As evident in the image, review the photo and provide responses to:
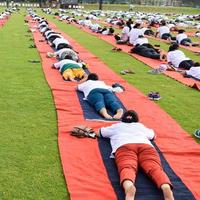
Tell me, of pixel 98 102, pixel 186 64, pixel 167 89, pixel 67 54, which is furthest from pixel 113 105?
pixel 186 64

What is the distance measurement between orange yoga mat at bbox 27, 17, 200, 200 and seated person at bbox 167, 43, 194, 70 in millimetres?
3651

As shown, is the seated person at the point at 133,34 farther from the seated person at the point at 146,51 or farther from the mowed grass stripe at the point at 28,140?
the mowed grass stripe at the point at 28,140

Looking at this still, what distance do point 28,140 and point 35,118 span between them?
1114 mm

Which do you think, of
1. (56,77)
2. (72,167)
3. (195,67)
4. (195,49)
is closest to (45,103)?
(56,77)

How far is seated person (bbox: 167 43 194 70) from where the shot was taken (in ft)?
→ 42.3

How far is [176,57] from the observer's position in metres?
13.2

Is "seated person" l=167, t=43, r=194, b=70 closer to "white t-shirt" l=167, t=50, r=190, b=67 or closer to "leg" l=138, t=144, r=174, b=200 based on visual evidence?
"white t-shirt" l=167, t=50, r=190, b=67

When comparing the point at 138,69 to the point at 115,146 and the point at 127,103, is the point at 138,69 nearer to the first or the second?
the point at 127,103

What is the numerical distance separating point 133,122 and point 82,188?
4.65 ft

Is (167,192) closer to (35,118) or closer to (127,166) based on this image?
(127,166)

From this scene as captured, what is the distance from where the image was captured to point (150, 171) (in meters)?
4.94

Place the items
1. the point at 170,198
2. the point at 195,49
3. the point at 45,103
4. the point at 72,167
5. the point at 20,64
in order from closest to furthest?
the point at 170,198 < the point at 72,167 < the point at 45,103 < the point at 20,64 < the point at 195,49

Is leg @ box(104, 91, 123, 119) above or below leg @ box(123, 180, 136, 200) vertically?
below

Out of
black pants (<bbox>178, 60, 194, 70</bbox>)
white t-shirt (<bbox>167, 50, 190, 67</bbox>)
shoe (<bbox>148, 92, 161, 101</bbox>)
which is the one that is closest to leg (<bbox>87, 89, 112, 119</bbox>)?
shoe (<bbox>148, 92, 161, 101</bbox>)
